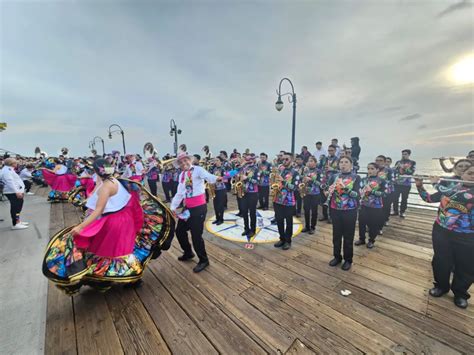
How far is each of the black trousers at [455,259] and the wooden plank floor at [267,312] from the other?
0.24 metres

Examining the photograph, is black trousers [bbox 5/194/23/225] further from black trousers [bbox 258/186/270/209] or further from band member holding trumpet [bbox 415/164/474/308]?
band member holding trumpet [bbox 415/164/474/308]

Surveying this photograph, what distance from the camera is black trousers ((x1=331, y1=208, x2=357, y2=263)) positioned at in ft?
11.4

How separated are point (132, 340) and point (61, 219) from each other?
670 centimetres

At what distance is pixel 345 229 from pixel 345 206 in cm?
43

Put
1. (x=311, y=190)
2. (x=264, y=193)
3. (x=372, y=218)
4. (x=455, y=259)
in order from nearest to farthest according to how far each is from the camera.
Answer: (x=455, y=259) < (x=372, y=218) < (x=311, y=190) < (x=264, y=193)

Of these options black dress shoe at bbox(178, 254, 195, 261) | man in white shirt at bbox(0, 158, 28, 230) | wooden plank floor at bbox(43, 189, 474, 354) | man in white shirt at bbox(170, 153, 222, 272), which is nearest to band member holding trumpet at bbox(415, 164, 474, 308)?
wooden plank floor at bbox(43, 189, 474, 354)

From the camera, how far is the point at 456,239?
8.61 ft

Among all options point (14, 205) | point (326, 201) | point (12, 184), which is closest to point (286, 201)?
point (326, 201)

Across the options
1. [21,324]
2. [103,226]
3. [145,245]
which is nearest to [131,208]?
[103,226]

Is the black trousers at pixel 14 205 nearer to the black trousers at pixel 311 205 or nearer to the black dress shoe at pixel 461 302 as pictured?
the black trousers at pixel 311 205

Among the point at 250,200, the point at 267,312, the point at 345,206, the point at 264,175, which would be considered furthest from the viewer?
the point at 264,175

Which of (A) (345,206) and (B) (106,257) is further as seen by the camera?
(A) (345,206)

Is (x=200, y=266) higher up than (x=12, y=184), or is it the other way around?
(x=12, y=184)

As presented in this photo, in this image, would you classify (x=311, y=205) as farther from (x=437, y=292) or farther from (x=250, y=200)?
(x=437, y=292)
